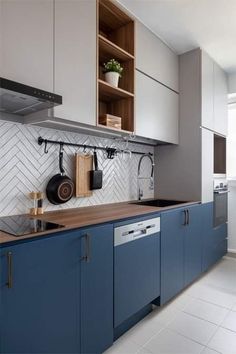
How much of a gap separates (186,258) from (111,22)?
7.72 ft

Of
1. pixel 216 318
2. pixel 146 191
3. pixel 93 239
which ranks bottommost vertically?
pixel 216 318

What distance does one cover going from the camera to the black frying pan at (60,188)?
179 cm

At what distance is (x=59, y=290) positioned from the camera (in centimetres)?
123

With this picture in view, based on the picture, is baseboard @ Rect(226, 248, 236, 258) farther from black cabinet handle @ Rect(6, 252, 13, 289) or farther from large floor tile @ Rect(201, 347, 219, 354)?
black cabinet handle @ Rect(6, 252, 13, 289)

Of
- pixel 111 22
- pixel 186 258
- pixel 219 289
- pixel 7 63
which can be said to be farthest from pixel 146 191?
pixel 7 63

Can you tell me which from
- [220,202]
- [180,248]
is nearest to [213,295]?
[180,248]

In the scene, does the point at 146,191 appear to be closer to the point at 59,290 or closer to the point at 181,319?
the point at 181,319

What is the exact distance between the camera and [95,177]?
2.11 m

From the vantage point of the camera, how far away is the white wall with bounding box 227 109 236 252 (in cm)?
350

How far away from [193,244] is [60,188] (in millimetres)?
1579

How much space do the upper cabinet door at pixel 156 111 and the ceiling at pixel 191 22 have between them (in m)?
0.49

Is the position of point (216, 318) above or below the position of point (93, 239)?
below

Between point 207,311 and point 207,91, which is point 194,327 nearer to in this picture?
point 207,311

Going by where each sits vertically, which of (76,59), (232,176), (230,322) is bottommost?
(230,322)
